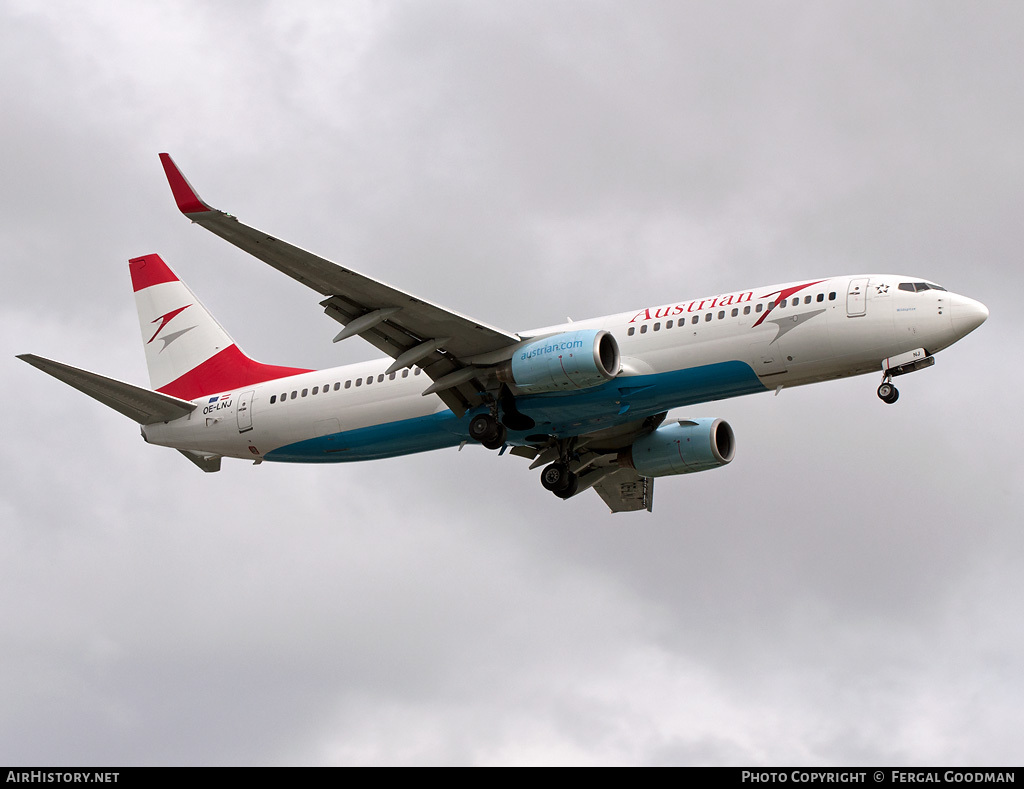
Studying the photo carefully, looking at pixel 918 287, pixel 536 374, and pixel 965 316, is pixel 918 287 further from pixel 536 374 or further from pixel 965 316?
pixel 536 374

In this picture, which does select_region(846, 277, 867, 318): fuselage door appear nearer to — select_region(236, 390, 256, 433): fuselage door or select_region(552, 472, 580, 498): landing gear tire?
select_region(552, 472, 580, 498): landing gear tire

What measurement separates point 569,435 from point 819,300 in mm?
10425

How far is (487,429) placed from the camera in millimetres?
44469

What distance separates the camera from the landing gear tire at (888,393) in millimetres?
40406

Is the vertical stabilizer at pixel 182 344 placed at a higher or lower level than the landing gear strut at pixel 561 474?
higher

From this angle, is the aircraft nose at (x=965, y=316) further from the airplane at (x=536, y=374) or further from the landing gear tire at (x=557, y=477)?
the landing gear tire at (x=557, y=477)

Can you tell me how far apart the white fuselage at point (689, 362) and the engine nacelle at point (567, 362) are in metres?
0.95

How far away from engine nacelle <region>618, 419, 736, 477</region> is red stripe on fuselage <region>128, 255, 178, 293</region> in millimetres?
20613

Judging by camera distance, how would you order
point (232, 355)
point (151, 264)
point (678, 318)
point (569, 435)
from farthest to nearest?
point (151, 264) < point (232, 355) < point (569, 435) < point (678, 318)

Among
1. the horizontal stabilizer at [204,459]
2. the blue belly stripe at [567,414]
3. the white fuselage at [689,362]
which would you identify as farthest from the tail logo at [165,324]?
the white fuselage at [689,362]

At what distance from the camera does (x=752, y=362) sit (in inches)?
1619
